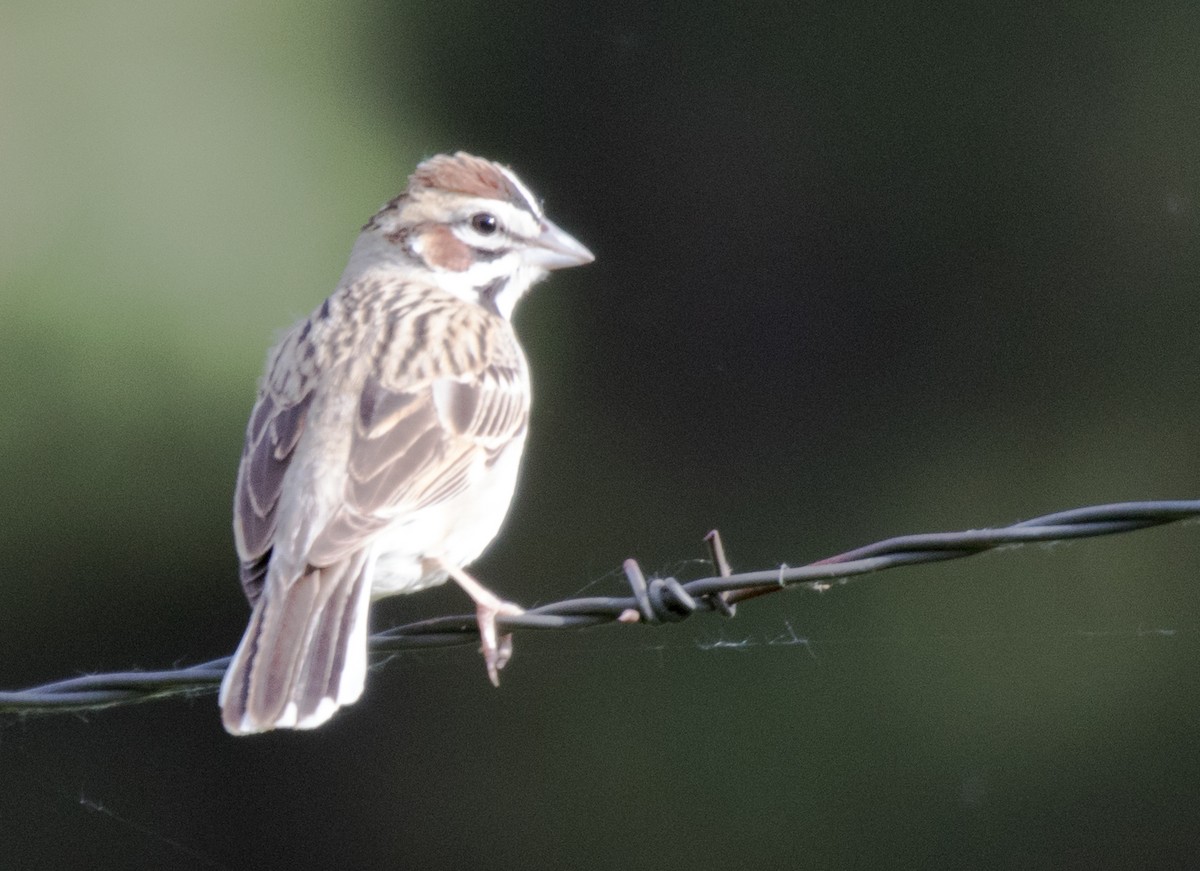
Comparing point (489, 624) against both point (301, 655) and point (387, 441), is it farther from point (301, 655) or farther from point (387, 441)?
point (387, 441)

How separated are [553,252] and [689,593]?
1.66 meters

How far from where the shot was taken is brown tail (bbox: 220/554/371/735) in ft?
12.7

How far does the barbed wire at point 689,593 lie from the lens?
11.1 feet

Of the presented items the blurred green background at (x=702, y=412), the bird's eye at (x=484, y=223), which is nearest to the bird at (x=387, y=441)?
the bird's eye at (x=484, y=223)

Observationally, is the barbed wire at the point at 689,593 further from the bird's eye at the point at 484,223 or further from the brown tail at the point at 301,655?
the bird's eye at the point at 484,223

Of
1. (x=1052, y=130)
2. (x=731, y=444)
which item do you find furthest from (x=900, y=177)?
(x=731, y=444)

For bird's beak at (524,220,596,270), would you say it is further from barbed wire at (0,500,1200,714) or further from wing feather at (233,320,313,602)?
barbed wire at (0,500,1200,714)

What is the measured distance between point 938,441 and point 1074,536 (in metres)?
5.67

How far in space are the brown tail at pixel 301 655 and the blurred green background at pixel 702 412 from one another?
338cm

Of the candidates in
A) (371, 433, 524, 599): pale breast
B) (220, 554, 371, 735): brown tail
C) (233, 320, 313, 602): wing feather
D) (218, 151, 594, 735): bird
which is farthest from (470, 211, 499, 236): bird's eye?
(220, 554, 371, 735): brown tail

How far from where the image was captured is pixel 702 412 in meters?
9.09

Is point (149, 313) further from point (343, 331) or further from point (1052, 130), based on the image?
point (1052, 130)

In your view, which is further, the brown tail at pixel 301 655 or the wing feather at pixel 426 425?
the wing feather at pixel 426 425

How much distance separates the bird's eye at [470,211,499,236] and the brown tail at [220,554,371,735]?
1.21m
